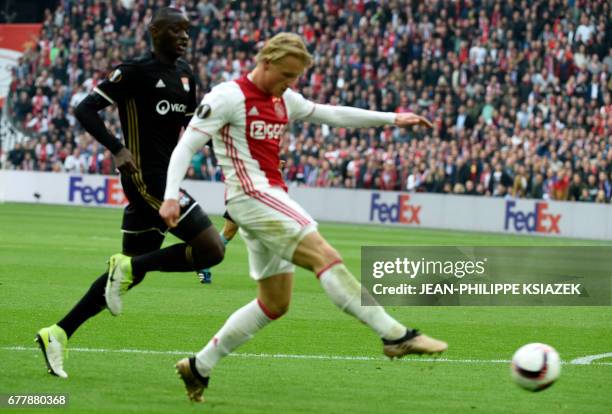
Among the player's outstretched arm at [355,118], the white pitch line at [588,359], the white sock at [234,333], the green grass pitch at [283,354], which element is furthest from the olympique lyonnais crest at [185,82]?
A: the white pitch line at [588,359]

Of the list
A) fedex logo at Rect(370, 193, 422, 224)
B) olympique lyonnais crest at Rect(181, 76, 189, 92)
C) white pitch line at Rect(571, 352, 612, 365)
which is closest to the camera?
olympique lyonnais crest at Rect(181, 76, 189, 92)

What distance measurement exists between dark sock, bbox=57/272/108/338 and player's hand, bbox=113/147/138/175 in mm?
684

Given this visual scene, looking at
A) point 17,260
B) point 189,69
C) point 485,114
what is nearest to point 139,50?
point 485,114

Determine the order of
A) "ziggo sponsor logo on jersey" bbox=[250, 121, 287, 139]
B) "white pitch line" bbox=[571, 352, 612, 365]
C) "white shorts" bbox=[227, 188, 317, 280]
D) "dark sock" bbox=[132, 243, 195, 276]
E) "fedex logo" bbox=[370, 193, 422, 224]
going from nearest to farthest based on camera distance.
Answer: "white shorts" bbox=[227, 188, 317, 280]
"ziggo sponsor logo on jersey" bbox=[250, 121, 287, 139]
"dark sock" bbox=[132, 243, 195, 276]
"white pitch line" bbox=[571, 352, 612, 365]
"fedex logo" bbox=[370, 193, 422, 224]

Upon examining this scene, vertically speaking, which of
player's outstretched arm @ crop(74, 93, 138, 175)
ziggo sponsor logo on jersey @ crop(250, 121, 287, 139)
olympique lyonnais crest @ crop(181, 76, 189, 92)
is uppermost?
olympique lyonnais crest @ crop(181, 76, 189, 92)

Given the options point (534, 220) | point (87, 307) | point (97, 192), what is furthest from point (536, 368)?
point (97, 192)

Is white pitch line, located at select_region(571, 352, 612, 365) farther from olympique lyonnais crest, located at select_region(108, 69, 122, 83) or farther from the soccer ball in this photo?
olympique lyonnais crest, located at select_region(108, 69, 122, 83)

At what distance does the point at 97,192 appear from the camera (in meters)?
36.8

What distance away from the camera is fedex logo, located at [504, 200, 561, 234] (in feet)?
101

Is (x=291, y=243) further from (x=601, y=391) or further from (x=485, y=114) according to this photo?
(x=485, y=114)

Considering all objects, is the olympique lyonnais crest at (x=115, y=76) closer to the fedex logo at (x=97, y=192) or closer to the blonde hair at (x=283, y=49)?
the blonde hair at (x=283, y=49)

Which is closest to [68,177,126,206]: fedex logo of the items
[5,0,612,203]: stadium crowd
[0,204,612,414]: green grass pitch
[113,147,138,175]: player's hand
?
[5,0,612,203]: stadium crowd

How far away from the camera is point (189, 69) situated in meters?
8.88

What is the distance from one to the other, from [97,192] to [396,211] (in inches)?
360
